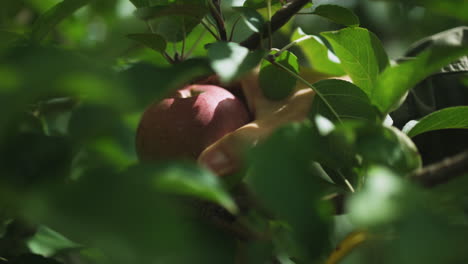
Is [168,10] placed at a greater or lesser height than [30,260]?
greater

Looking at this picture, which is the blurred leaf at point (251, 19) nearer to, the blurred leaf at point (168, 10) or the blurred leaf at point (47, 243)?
the blurred leaf at point (168, 10)

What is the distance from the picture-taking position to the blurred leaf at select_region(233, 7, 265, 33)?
0.42 metres

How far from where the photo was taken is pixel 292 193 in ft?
0.80

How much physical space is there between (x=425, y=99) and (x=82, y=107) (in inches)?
23.6

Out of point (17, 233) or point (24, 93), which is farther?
point (17, 233)

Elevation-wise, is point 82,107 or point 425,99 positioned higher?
point 82,107

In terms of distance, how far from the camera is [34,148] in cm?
28

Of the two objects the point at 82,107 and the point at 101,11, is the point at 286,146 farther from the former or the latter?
the point at 101,11

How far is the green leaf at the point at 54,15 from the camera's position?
47 centimetres

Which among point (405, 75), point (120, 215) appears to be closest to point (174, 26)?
point (405, 75)

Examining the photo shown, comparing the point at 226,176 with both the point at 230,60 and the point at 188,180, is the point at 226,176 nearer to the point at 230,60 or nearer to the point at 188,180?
the point at 230,60

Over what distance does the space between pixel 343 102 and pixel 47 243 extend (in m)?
0.34

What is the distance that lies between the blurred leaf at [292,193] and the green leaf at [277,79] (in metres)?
0.24

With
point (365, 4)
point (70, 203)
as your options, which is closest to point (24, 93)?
point (70, 203)
